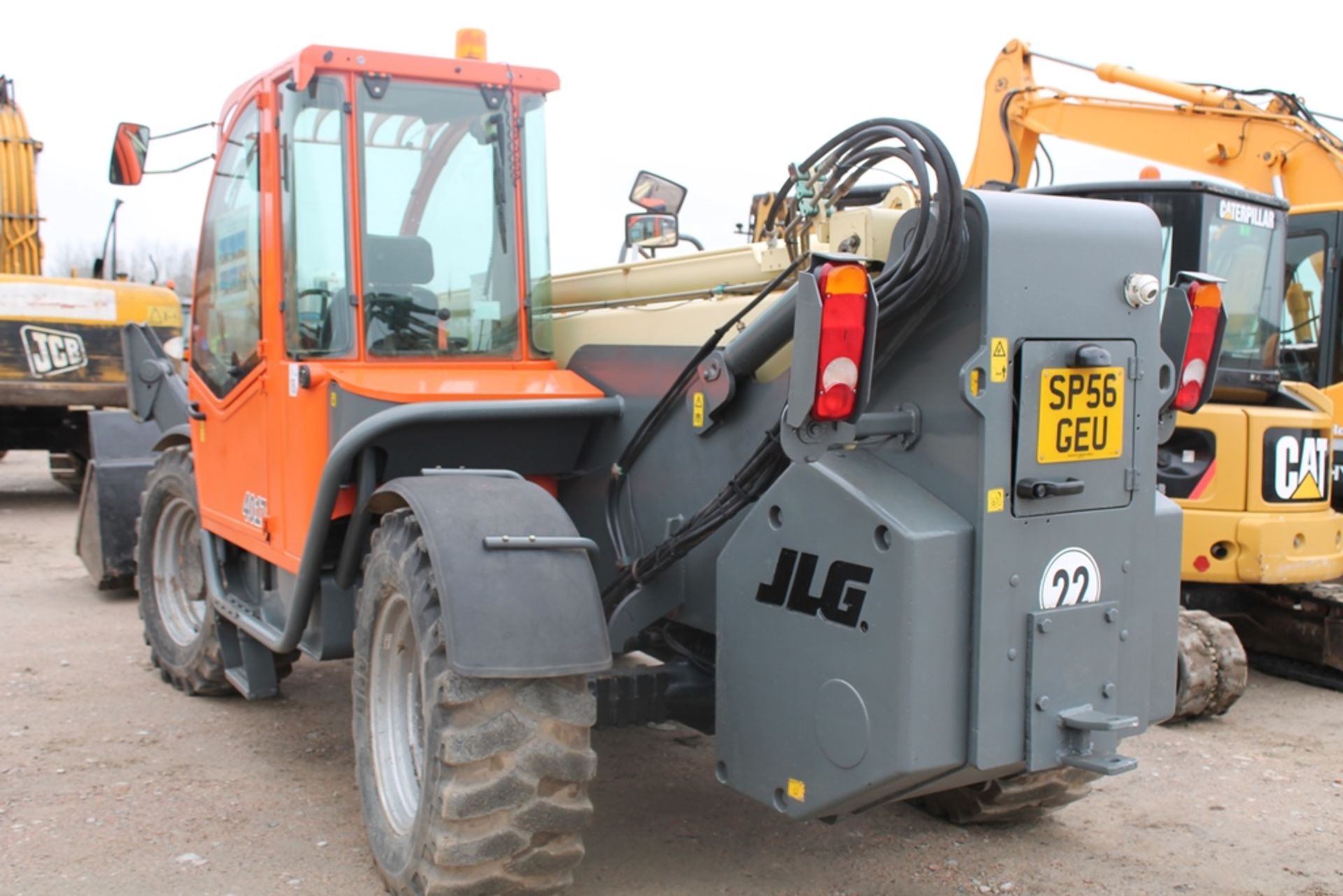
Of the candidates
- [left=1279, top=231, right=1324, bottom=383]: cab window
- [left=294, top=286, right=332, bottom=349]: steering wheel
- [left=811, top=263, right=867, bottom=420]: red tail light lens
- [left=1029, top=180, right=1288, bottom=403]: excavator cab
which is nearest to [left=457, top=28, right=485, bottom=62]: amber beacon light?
[left=294, top=286, right=332, bottom=349]: steering wheel

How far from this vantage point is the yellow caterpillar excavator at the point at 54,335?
35.9 feet

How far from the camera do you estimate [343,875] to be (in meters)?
Answer: 3.89

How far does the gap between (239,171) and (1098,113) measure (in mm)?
6936

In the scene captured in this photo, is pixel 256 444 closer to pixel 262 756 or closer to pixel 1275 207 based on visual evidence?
pixel 262 756

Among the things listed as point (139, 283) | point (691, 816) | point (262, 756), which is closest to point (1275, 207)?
point (691, 816)

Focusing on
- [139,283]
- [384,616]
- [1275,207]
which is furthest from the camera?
[139,283]

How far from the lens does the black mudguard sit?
3.20 meters

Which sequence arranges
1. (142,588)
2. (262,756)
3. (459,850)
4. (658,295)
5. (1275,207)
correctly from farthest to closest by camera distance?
(1275,207) → (142,588) → (262,756) → (658,295) → (459,850)

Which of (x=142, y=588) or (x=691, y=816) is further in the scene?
(x=142, y=588)

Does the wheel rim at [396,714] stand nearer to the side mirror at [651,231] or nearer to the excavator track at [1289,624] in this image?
the side mirror at [651,231]

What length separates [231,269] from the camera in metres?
4.89

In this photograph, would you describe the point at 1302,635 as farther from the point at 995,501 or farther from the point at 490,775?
the point at 490,775

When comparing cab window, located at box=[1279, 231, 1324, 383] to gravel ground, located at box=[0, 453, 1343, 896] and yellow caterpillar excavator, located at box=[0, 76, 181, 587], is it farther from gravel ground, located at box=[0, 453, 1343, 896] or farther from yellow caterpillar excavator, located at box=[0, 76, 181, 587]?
yellow caterpillar excavator, located at box=[0, 76, 181, 587]

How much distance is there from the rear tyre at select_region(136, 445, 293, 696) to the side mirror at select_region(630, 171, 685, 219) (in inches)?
92.4
